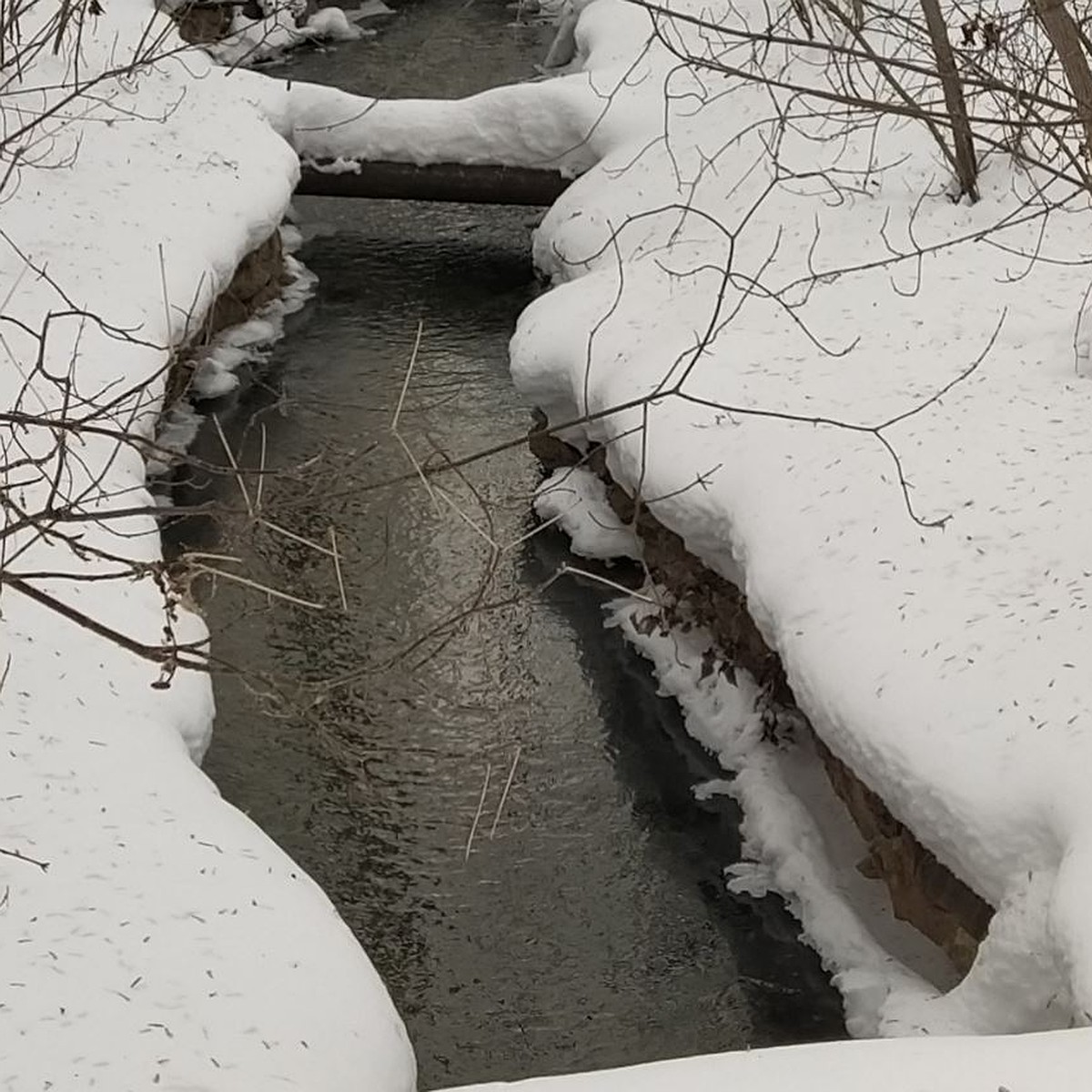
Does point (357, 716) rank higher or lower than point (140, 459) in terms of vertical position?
lower

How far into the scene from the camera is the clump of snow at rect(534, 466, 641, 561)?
8781mm

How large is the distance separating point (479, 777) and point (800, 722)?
1500mm

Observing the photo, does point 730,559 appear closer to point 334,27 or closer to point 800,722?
point 800,722

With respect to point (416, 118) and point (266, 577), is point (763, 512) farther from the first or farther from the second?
point (416, 118)

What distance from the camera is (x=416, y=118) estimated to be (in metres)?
12.8

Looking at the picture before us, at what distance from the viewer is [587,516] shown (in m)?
9.14

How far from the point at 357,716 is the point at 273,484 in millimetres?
1580

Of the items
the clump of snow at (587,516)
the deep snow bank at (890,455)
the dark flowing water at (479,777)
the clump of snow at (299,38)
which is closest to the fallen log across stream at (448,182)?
the deep snow bank at (890,455)

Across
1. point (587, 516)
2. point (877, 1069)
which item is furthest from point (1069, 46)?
point (587, 516)

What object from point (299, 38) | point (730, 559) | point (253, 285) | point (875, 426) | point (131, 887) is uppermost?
point (131, 887)

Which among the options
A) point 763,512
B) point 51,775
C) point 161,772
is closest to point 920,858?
point 763,512

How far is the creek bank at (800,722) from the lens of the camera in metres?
5.49

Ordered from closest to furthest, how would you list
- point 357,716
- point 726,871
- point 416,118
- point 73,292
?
point 726,871
point 357,716
point 73,292
point 416,118

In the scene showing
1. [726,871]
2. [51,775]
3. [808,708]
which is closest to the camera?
[51,775]
